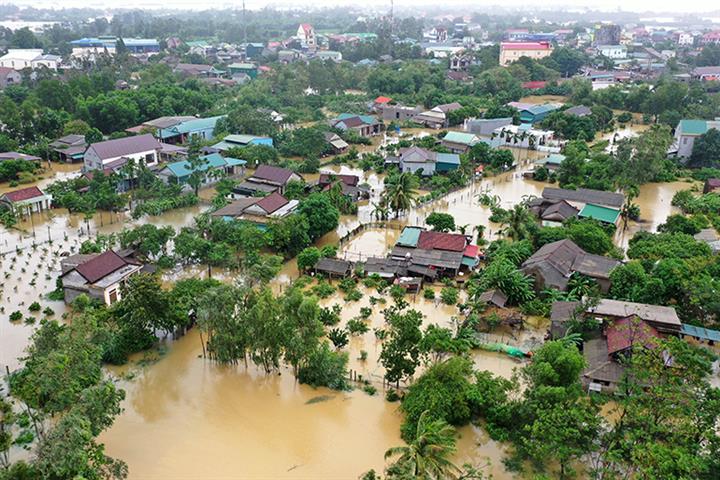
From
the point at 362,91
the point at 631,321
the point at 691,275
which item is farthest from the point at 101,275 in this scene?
the point at 362,91

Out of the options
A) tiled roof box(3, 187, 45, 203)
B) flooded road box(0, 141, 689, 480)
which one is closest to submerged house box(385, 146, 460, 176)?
flooded road box(0, 141, 689, 480)

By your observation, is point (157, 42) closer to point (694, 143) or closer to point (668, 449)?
point (694, 143)

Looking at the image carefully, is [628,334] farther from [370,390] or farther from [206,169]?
[206,169]

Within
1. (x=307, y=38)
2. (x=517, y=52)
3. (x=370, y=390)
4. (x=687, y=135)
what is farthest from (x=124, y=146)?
(x=307, y=38)

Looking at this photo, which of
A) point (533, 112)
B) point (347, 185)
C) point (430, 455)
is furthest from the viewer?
point (533, 112)

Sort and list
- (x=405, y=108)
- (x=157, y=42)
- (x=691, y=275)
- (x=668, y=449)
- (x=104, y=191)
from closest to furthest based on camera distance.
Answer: (x=668, y=449) < (x=691, y=275) < (x=104, y=191) < (x=405, y=108) < (x=157, y=42)

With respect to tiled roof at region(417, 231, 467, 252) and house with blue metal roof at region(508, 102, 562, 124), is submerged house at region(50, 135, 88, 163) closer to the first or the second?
tiled roof at region(417, 231, 467, 252)

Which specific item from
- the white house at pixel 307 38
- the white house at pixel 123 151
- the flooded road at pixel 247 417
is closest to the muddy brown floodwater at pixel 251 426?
the flooded road at pixel 247 417
